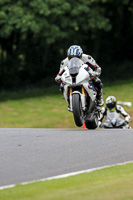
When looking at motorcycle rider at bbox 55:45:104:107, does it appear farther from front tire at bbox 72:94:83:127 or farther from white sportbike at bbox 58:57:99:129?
front tire at bbox 72:94:83:127

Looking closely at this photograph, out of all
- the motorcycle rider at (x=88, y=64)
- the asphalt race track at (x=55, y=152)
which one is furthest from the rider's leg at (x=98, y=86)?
the asphalt race track at (x=55, y=152)

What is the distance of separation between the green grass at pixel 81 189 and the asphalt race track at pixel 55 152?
53 centimetres

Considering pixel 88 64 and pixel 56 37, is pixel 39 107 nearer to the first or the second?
pixel 56 37

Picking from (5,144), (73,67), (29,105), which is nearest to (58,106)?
(29,105)

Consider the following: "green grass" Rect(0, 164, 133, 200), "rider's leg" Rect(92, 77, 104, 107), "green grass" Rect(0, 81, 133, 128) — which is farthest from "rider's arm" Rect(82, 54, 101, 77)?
"green grass" Rect(0, 81, 133, 128)

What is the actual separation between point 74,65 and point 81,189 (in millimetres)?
6204

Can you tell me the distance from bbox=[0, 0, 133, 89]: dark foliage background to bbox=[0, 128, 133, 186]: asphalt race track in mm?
19583

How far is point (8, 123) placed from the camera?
85.9ft

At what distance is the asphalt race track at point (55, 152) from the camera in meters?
8.59

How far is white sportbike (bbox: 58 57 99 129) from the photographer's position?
12.6 metres

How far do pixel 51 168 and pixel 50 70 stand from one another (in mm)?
29992

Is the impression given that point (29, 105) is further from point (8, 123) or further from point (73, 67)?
point (73, 67)

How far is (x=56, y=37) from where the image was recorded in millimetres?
32406

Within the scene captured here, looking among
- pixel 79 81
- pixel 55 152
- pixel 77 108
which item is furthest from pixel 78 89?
pixel 55 152
